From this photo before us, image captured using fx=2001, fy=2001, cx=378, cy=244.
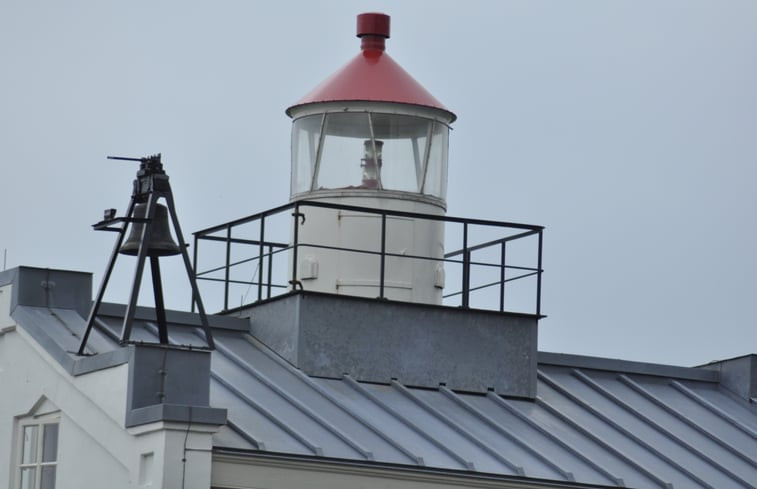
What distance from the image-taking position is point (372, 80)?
96.9ft

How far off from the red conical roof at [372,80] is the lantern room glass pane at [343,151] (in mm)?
327

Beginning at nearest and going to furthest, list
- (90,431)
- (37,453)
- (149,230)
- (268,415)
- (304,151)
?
(90,431)
(149,230)
(37,453)
(268,415)
(304,151)

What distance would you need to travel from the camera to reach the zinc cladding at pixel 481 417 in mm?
24484

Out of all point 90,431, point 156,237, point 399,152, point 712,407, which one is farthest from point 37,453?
point 712,407

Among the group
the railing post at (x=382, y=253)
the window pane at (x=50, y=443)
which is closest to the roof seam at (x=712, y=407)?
the railing post at (x=382, y=253)

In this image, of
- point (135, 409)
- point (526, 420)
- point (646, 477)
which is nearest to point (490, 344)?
point (526, 420)

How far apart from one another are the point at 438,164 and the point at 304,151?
79.4 inches

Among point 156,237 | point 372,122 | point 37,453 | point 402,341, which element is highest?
point 372,122

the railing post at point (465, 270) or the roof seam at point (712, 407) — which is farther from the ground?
the railing post at point (465, 270)

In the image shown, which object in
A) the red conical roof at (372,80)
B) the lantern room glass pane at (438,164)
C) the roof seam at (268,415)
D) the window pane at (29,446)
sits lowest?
the window pane at (29,446)

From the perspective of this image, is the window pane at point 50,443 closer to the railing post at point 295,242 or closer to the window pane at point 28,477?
the window pane at point 28,477

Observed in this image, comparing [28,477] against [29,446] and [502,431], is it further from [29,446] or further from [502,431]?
[502,431]

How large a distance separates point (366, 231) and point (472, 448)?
4241 mm

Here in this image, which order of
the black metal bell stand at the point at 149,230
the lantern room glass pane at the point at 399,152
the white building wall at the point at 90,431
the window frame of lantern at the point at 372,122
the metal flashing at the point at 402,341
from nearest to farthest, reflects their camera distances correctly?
the white building wall at the point at 90,431
the black metal bell stand at the point at 149,230
the metal flashing at the point at 402,341
the window frame of lantern at the point at 372,122
the lantern room glass pane at the point at 399,152
